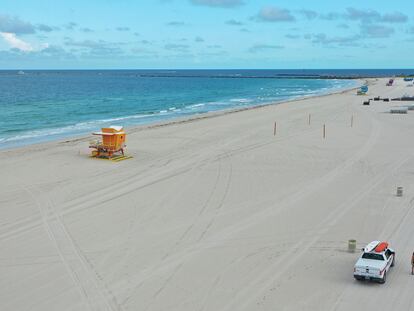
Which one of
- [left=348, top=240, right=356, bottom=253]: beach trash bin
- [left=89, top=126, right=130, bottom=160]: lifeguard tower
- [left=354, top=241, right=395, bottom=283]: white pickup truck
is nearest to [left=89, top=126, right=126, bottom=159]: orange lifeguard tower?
[left=89, top=126, right=130, bottom=160]: lifeguard tower

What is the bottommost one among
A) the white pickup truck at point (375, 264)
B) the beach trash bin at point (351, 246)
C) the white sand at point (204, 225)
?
the white sand at point (204, 225)

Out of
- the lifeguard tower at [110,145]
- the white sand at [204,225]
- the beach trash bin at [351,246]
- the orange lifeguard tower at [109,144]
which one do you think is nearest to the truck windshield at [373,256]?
the white sand at [204,225]

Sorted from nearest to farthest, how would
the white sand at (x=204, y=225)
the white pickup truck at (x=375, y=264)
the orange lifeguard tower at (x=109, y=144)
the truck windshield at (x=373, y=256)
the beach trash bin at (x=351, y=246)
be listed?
the white sand at (x=204, y=225)
the white pickup truck at (x=375, y=264)
the truck windshield at (x=373, y=256)
the beach trash bin at (x=351, y=246)
the orange lifeguard tower at (x=109, y=144)

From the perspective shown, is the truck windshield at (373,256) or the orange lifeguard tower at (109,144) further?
the orange lifeguard tower at (109,144)

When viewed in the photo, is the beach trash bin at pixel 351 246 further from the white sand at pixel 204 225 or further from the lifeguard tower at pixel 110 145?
the lifeguard tower at pixel 110 145

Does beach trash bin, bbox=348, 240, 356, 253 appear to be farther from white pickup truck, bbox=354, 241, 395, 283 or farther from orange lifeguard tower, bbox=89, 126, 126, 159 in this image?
orange lifeguard tower, bbox=89, 126, 126, 159

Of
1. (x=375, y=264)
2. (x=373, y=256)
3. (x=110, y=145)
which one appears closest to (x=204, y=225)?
(x=373, y=256)

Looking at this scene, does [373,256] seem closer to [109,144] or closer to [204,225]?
[204,225]
